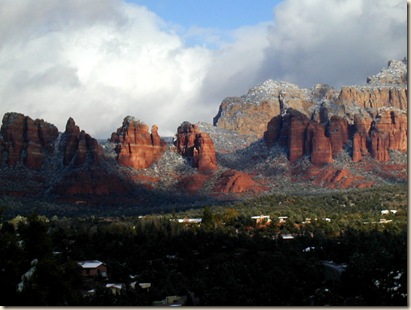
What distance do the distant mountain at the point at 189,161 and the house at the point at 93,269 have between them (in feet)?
224

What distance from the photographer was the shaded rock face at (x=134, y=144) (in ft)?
470

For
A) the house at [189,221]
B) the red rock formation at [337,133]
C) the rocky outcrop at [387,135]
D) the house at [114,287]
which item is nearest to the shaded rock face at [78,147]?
the house at [189,221]

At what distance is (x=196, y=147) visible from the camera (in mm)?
148375

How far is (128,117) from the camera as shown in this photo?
14450 centimetres

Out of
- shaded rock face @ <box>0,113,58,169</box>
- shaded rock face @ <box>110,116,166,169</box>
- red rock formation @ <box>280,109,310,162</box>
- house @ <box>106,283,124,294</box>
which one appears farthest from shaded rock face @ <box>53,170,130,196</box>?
house @ <box>106,283,124,294</box>

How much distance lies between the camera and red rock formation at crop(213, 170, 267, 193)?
13550cm

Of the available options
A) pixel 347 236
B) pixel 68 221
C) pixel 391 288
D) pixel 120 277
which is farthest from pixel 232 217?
pixel 391 288

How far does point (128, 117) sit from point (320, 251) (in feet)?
299

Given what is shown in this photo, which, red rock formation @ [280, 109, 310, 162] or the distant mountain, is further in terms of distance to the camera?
red rock formation @ [280, 109, 310, 162]

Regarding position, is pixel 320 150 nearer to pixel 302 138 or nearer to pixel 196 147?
pixel 302 138

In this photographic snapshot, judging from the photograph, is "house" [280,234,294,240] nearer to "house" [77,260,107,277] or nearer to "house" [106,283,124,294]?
"house" [77,260,107,277]

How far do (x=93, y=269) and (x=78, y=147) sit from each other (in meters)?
82.3

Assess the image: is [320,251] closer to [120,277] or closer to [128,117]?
[120,277]

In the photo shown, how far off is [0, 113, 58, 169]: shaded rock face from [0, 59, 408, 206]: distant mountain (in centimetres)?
18
